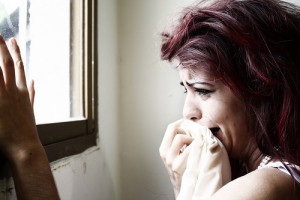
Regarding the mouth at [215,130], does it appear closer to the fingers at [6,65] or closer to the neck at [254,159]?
the neck at [254,159]

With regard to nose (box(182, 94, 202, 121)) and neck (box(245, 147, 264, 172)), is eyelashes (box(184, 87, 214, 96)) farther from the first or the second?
neck (box(245, 147, 264, 172))

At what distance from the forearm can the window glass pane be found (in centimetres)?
25

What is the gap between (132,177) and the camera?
3.97ft

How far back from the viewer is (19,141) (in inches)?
19.0

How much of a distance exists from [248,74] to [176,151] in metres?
0.28

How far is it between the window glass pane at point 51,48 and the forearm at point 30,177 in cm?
25

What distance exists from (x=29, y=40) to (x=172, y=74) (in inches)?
22.5

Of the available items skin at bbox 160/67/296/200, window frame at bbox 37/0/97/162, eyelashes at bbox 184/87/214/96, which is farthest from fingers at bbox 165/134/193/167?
window frame at bbox 37/0/97/162

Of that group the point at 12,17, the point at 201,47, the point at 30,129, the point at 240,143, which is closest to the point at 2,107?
the point at 30,129

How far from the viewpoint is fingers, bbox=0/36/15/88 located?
1.54 ft

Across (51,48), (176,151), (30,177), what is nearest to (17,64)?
(30,177)

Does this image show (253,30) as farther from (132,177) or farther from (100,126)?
(132,177)

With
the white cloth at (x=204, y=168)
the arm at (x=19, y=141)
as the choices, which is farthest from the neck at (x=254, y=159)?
the arm at (x=19, y=141)

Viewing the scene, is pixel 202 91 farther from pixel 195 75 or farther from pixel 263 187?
pixel 263 187
